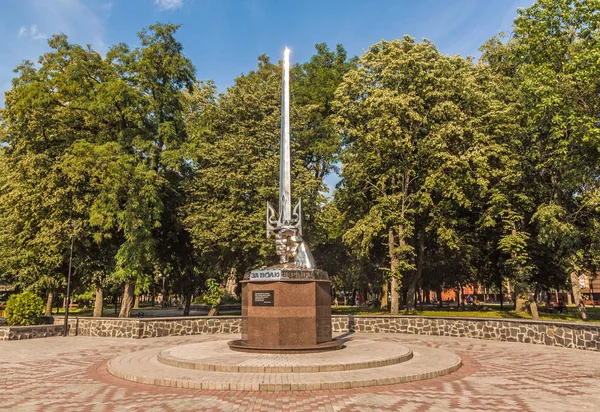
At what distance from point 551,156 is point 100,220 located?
1057 inches

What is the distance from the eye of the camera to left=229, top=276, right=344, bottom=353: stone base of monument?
13328 millimetres

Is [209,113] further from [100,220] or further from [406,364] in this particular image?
[406,364]

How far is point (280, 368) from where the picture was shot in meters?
10.8

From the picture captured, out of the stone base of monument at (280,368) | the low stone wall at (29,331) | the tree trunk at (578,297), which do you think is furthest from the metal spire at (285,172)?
the tree trunk at (578,297)

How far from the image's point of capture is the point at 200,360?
468 inches

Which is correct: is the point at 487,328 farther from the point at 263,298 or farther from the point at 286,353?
the point at 263,298

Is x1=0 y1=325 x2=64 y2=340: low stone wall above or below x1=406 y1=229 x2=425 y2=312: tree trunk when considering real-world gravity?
below

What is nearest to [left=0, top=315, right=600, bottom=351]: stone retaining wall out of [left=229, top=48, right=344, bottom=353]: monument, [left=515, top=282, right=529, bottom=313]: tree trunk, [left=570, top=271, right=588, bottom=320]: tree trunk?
[left=229, top=48, right=344, bottom=353]: monument

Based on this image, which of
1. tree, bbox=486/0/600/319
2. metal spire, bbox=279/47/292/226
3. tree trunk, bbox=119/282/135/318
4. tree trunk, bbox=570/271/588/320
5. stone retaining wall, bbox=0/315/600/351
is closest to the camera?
metal spire, bbox=279/47/292/226

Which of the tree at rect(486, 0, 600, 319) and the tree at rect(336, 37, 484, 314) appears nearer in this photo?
the tree at rect(486, 0, 600, 319)

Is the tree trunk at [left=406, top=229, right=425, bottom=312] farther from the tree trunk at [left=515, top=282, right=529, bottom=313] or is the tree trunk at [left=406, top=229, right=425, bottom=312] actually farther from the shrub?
the shrub

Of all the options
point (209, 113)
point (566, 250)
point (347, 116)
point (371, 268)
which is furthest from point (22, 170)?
point (566, 250)

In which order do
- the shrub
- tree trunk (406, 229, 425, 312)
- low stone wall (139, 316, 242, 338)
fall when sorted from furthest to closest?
1. tree trunk (406, 229, 425, 312)
2. the shrub
3. low stone wall (139, 316, 242, 338)

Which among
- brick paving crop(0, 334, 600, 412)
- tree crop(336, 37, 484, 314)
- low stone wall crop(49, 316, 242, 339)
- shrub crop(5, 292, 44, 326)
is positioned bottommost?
brick paving crop(0, 334, 600, 412)
